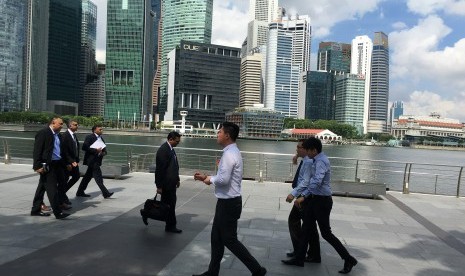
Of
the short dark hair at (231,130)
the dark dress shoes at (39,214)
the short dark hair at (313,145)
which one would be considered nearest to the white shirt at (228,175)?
the short dark hair at (231,130)

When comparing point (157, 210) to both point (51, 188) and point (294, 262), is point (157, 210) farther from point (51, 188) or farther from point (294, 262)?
point (294, 262)

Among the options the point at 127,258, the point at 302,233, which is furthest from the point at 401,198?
the point at 127,258

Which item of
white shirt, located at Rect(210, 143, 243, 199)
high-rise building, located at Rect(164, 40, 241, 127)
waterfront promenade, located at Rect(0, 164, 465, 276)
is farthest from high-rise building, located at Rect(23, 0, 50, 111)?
white shirt, located at Rect(210, 143, 243, 199)

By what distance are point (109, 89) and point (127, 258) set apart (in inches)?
6550

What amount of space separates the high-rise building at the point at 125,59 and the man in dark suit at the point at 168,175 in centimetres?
16190

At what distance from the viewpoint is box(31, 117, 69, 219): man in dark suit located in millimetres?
7004

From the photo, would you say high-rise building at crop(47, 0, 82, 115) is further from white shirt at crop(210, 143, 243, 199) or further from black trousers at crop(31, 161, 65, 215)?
white shirt at crop(210, 143, 243, 199)

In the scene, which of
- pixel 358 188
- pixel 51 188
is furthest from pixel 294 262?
pixel 358 188

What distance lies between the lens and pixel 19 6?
12369cm

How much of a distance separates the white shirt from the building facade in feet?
527

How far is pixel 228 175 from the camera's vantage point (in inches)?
170

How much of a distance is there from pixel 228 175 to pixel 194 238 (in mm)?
2426

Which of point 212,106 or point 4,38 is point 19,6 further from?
point 212,106

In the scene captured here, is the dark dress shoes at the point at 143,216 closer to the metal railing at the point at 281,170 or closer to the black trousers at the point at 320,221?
the black trousers at the point at 320,221
